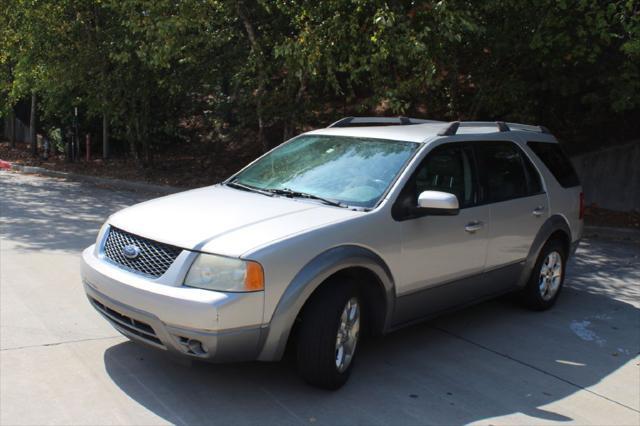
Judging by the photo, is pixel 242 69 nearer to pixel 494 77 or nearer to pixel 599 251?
pixel 494 77

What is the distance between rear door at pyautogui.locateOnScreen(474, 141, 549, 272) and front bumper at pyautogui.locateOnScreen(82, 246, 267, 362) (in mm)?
Result: 2447

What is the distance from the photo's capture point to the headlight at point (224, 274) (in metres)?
3.84

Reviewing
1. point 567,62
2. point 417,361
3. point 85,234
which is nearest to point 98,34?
point 85,234

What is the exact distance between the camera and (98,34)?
15602 millimetres

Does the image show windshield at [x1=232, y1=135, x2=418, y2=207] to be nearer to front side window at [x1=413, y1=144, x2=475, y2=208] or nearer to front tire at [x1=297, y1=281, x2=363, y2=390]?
front side window at [x1=413, y1=144, x2=475, y2=208]

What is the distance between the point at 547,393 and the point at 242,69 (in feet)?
33.0

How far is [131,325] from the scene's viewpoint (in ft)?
13.7

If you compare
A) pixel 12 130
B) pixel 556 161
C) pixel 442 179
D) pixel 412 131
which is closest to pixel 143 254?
pixel 442 179

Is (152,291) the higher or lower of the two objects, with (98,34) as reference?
lower

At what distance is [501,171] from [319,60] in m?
5.91

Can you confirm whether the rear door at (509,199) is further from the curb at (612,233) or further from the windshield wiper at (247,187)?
the curb at (612,233)

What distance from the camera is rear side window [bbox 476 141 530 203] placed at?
18.4ft

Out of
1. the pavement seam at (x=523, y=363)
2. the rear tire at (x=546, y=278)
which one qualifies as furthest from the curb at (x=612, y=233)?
the pavement seam at (x=523, y=363)

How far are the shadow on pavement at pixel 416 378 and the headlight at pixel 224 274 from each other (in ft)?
2.47
